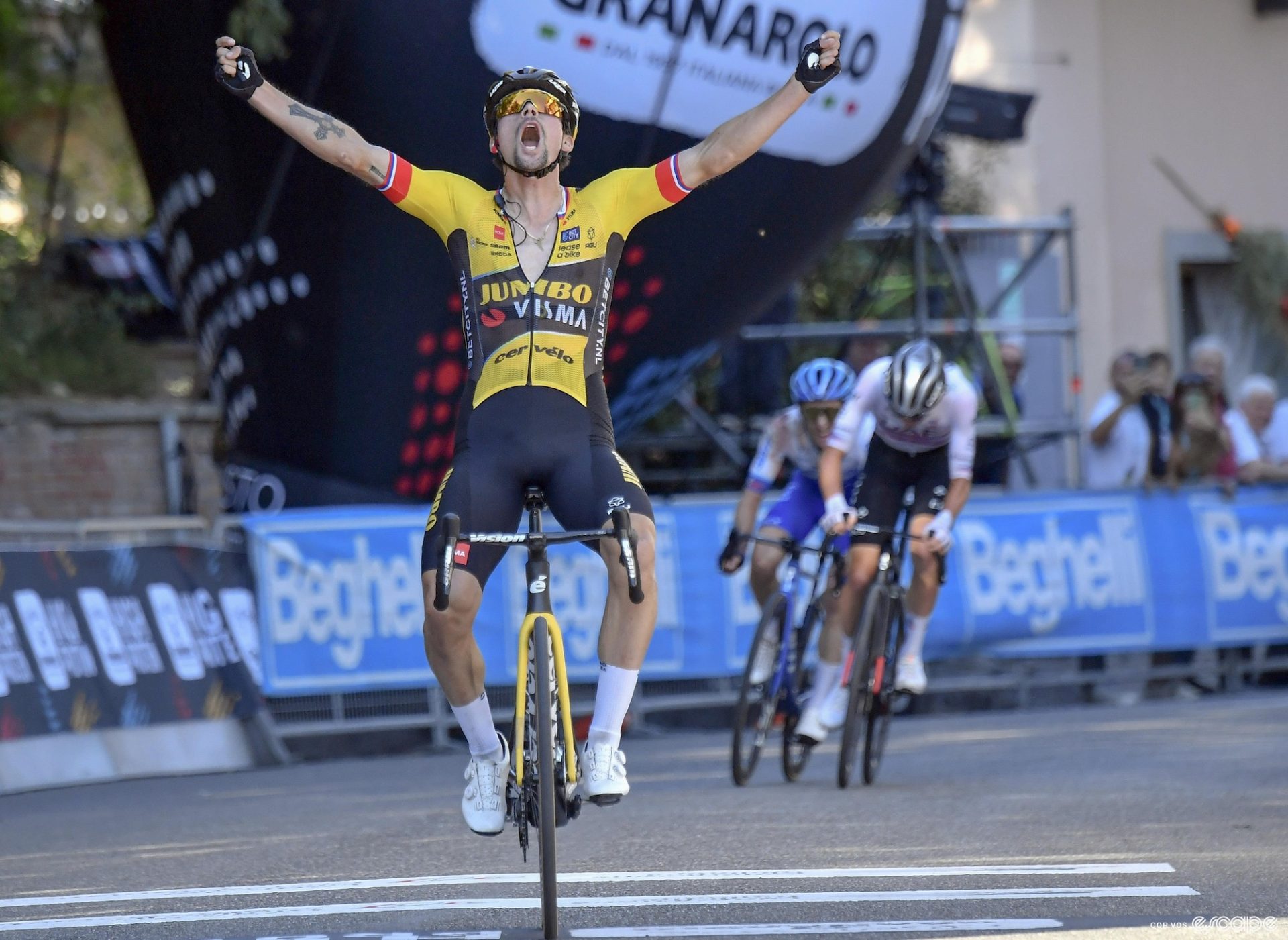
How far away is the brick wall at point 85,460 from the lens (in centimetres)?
1622

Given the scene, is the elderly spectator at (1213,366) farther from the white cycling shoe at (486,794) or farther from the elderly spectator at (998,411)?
the white cycling shoe at (486,794)

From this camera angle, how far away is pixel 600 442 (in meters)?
5.96

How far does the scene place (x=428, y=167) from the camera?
13.1 metres

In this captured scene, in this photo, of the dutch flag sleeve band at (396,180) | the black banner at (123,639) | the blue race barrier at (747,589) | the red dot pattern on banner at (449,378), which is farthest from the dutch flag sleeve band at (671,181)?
the red dot pattern on banner at (449,378)

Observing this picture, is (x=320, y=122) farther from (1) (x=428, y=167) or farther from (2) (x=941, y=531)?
(1) (x=428, y=167)

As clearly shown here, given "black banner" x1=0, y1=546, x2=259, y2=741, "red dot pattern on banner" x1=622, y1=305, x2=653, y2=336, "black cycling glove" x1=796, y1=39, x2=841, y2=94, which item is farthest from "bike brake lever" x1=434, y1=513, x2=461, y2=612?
"red dot pattern on banner" x1=622, y1=305, x2=653, y2=336

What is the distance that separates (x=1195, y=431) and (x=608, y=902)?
32.3ft

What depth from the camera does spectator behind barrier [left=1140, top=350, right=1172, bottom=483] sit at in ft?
48.6

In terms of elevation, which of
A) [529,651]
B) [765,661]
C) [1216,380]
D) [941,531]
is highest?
[1216,380]

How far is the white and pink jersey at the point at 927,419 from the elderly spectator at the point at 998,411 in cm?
694

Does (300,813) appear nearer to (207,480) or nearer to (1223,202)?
(207,480)

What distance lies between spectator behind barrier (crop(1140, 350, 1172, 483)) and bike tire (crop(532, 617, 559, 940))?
9.90 m

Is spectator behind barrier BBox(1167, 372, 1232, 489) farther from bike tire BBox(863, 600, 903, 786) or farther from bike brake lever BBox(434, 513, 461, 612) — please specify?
bike brake lever BBox(434, 513, 461, 612)

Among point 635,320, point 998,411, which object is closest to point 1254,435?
point 998,411
